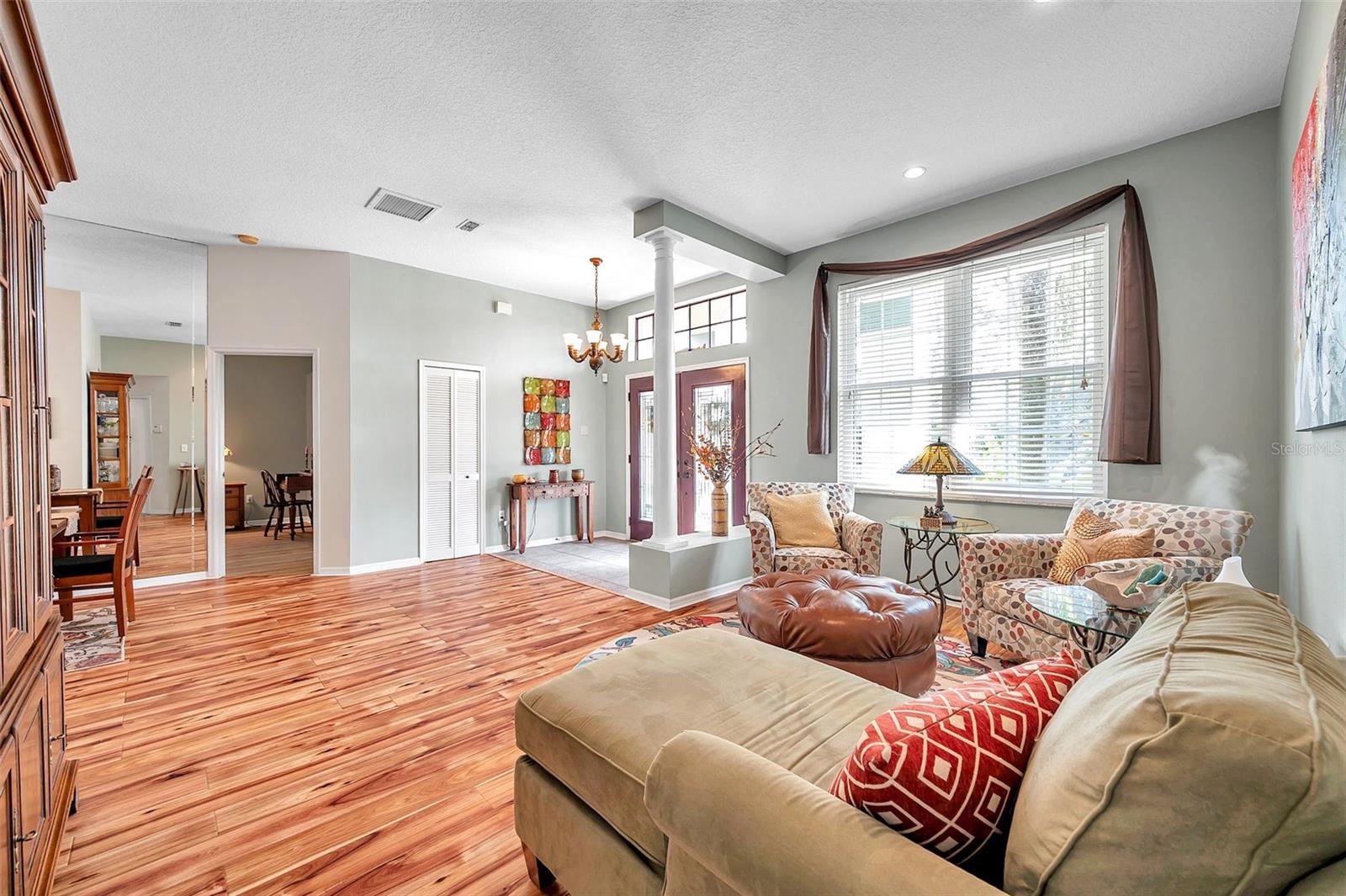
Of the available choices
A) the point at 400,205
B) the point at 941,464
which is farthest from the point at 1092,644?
the point at 400,205

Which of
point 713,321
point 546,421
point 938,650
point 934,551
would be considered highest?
point 713,321

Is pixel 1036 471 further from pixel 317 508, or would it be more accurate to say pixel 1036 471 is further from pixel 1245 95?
pixel 317 508

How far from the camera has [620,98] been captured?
275 centimetres

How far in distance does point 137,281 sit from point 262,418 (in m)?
3.09

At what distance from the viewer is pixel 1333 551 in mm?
1706

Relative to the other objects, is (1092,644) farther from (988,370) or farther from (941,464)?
(988,370)

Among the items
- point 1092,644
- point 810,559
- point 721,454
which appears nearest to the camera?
point 1092,644

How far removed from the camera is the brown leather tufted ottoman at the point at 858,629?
210 cm

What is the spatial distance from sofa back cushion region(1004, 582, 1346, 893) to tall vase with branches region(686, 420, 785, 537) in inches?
145

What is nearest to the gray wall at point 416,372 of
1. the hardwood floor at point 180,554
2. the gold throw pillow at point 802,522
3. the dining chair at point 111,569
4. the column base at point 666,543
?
the hardwood floor at point 180,554

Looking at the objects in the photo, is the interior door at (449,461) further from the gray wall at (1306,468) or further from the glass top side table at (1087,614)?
the gray wall at (1306,468)

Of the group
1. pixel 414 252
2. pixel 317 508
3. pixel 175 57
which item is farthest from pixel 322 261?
pixel 175 57

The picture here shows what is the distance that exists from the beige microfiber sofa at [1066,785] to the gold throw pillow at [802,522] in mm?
2457

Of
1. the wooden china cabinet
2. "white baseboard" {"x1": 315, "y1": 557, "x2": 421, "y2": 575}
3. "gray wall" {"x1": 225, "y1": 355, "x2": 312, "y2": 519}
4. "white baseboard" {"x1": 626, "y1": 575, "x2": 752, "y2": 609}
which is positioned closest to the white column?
"white baseboard" {"x1": 626, "y1": 575, "x2": 752, "y2": 609}
